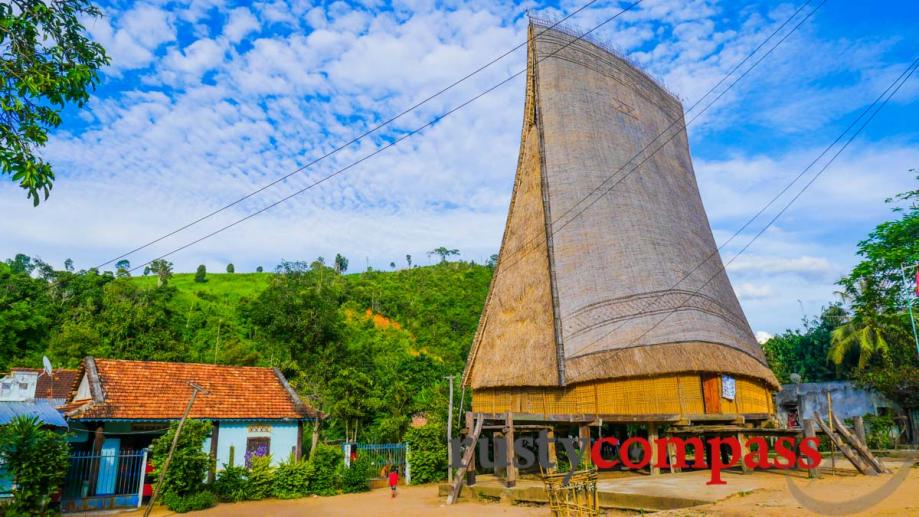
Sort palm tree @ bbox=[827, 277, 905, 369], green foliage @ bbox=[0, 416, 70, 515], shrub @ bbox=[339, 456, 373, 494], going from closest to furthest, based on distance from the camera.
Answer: green foliage @ bbox=[0, 416, 70, 515], shrub @ bbox=[339, 456, 373, 494], palm tree @ bbox=[827, 277, 905, 369]

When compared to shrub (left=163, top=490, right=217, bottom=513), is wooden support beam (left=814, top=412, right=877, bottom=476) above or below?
above

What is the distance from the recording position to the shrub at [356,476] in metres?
19.2

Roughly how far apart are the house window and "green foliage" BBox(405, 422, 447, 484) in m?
5.19

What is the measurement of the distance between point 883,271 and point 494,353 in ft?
56.8

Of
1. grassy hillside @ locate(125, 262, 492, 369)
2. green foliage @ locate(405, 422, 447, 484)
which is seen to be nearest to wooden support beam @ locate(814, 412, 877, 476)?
green foliage @ locate(405, 422, 447, 484)

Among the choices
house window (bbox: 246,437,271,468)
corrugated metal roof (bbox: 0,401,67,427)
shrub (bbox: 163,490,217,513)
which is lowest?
shrub (bbox: 163,490,217,513)

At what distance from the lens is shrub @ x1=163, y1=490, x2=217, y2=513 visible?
595 inches

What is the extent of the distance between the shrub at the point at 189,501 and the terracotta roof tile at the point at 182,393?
99.1 inches

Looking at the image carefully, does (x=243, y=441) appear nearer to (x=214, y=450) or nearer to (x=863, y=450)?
(x=214, y=450)

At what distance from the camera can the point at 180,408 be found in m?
17.6

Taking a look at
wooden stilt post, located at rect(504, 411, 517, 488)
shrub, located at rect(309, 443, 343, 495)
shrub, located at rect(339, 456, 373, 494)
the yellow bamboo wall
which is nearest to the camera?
wooden stilt post, located at rect(504, 411, 517, 488)

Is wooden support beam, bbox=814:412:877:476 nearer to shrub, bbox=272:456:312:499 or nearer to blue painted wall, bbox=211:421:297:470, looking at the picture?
shrub, bbox=272:456:312:499

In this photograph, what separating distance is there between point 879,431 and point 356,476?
→ 21.5 metres

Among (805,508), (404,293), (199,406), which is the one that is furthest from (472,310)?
(805,508)
